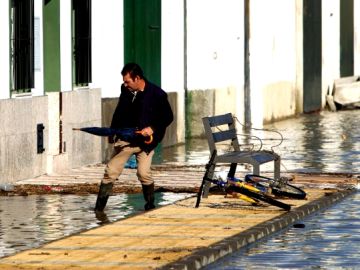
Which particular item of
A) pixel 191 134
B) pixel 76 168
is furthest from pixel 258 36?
pixel 76 168

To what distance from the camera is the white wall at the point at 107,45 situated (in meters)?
26.6

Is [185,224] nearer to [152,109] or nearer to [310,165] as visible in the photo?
[152,109]

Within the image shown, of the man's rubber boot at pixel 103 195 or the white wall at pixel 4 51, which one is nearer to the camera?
the man's rubber boot at pixel 103 195

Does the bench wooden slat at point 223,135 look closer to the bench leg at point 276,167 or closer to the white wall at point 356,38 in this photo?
the bench leg at point 276,167

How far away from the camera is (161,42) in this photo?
30.4 metres

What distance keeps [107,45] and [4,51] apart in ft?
17.3

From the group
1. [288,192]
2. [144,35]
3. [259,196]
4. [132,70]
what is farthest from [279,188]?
[144,35]

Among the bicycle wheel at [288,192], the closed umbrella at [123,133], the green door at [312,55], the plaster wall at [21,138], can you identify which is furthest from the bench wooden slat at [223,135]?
the green door at [312,55]

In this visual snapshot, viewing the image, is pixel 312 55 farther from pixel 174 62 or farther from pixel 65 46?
pixel 65 46

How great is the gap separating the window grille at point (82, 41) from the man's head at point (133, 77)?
7071mm

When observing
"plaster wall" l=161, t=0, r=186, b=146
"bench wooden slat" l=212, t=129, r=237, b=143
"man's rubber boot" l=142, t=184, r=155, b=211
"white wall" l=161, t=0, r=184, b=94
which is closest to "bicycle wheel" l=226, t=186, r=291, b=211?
"man's rubber boot" l=142, t=184, r=155, b=211

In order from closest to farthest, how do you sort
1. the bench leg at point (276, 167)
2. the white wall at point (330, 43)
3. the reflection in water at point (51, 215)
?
the reflection in water at point (51, 215) < the bench leg at point (276, 167) < the white wall at point (330, 43)

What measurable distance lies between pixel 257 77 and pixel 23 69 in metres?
14.7

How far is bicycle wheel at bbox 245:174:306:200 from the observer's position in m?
19.2
